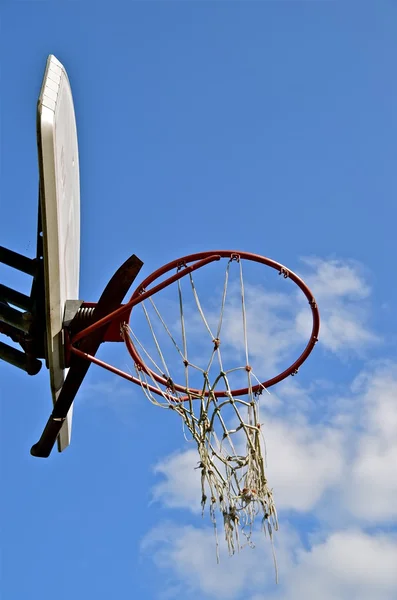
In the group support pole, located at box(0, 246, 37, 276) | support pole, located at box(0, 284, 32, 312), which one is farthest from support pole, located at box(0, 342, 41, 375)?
support pole, located at box(0, 246, 37, 276)

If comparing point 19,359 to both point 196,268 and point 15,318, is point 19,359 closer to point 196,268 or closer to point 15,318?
point 15,318

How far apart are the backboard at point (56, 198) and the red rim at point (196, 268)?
630mm

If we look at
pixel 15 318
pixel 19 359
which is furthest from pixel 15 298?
pixel 19 359

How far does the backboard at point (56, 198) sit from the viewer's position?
7.46m

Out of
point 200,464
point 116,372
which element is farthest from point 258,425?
point 116,372

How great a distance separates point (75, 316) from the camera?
8297 millimetres

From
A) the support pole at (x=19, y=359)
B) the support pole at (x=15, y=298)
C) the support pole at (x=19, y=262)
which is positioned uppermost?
the support pole at (x=19, y=262)

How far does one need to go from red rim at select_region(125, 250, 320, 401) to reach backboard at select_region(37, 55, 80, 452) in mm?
630

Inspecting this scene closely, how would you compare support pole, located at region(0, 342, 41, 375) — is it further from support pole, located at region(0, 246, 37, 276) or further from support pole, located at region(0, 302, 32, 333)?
support pole, located at region(0, 246, 37, 276)

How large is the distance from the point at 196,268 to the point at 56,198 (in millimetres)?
1312

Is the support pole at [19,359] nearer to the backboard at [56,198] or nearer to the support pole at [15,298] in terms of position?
the backboard at [56,198]

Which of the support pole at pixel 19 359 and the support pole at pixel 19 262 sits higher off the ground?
the support pole at pixel 19 262

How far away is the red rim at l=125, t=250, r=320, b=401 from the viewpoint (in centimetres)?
820

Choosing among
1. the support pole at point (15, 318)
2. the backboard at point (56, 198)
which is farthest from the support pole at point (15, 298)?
the backboard at point (56, 198)
